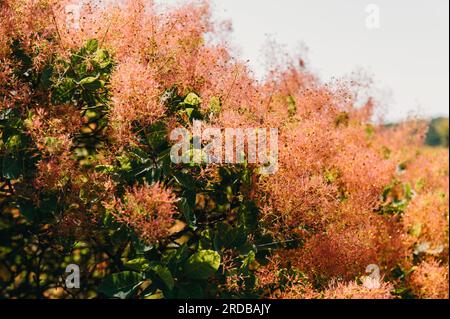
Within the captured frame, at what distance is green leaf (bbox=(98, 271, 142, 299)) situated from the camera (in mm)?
2297

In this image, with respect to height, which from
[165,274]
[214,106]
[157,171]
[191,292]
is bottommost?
[191,292]

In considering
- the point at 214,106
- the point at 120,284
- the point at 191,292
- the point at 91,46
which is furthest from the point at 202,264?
the point at 91,46

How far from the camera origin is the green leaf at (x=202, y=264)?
2.29m

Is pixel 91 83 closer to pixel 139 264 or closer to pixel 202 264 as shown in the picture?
pixel 139 264

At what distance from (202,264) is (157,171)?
0.48 m

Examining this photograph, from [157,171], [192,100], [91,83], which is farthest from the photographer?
[192,100]

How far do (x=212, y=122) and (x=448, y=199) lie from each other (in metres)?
2.97

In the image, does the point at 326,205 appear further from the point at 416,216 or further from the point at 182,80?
the point at 416,216

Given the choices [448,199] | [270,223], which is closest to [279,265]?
[270,223]

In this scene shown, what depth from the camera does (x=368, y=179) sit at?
11.0 ft

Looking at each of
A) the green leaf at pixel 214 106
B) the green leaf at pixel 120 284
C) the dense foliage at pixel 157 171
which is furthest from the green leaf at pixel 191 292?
the green leaf at pixel 214 106

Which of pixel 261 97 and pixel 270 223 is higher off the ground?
pixel 261 97

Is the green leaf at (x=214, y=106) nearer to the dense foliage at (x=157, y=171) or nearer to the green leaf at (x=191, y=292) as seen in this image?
the dense foliage at (x=157, y=171)

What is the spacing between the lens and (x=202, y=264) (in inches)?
90.7
